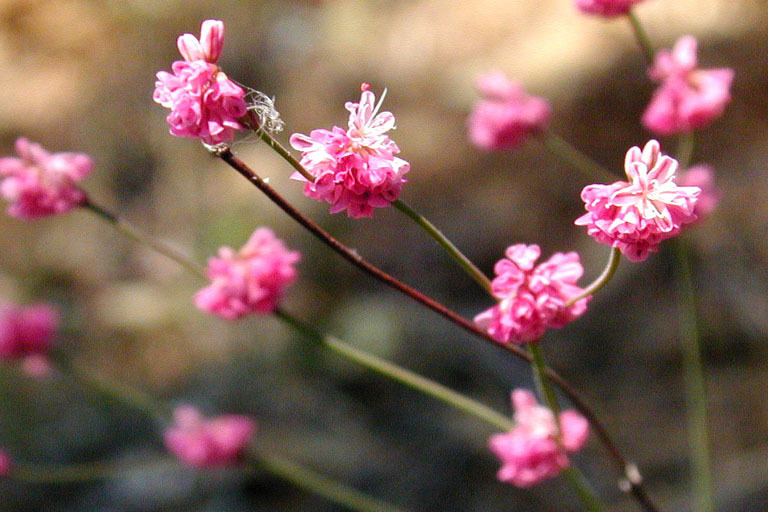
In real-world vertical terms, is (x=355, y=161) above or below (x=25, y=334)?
below

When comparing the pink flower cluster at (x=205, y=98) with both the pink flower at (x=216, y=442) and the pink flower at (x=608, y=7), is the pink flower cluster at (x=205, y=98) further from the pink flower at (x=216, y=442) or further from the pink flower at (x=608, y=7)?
the pink flower at (x=216, y=442)

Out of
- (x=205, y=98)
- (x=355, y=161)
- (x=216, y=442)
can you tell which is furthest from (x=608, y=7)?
(x=216, y=442)

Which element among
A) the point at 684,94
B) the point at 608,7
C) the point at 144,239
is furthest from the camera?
the point at 684,94

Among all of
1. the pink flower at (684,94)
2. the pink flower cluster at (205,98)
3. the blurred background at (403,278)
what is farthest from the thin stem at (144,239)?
the blurred background at (403,278)

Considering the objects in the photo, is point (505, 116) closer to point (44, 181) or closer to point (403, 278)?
point (44, 181)

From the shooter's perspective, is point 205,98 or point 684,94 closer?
point 205,98

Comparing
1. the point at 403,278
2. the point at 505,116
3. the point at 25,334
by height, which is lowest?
the point at 25,334
